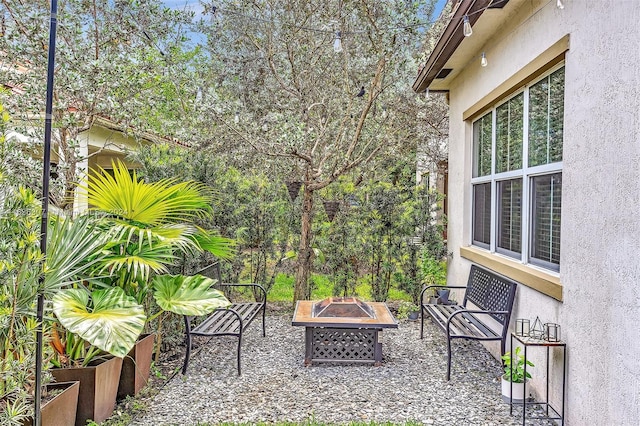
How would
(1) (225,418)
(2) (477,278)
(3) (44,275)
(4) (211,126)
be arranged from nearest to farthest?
(3) (44,275) < (1) (225,418) < (2) (477,278) < (4) (211,126)

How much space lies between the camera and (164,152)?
17.9ft

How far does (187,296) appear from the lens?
3873 millimetres

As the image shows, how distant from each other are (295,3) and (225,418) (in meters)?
5.27

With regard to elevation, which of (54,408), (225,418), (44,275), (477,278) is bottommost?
(225,418)

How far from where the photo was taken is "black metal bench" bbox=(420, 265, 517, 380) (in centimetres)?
411

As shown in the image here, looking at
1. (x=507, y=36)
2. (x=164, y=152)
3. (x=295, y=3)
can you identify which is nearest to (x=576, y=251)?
(x=507, y=36)

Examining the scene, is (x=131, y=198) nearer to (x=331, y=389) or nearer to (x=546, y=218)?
(x=331, y=389)

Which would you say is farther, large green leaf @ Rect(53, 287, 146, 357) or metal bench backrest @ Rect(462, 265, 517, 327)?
metal bench backrest @ Rect(462, 265, 517, 327)

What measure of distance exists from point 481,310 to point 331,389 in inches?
74.8

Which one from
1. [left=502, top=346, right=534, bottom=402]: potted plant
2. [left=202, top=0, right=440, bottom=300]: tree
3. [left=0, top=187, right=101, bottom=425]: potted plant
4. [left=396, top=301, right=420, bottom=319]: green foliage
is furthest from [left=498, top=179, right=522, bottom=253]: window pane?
[left=0, top=187, right=101, bottom=425]: potted plant

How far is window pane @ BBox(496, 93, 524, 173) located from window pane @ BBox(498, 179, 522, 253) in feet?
0.64

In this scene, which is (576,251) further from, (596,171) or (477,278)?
(477,278)

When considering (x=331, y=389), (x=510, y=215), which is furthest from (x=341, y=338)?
(x=510, y=215)

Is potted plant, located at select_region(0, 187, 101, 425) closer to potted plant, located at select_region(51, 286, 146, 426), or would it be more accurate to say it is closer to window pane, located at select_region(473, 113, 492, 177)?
potted plant, located at select_region(51, 286, 146, 426)
